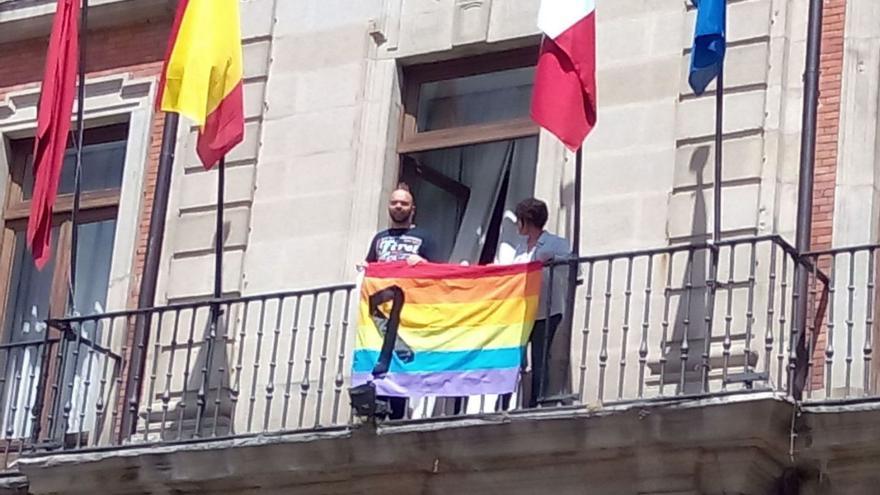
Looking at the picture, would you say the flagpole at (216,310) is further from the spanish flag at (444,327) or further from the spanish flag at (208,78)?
the spanish flag at (444,327)

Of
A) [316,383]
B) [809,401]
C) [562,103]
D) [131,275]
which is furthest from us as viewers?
[131,275]

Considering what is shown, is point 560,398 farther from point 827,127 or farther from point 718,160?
point 827,127

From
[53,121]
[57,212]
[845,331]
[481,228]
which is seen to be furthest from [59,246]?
[845,331]

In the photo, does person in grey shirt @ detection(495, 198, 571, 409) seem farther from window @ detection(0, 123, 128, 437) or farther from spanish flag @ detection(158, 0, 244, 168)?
window @ detection(0, 123, 128, 437)

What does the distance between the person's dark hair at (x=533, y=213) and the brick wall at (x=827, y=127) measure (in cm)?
142

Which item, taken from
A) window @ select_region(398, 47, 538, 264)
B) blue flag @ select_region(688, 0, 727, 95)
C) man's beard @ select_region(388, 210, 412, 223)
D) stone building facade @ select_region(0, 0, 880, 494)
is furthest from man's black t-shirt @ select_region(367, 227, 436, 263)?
blue flag @ select_region(688, 0, 727, 95)

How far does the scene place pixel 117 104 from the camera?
54.0 feet

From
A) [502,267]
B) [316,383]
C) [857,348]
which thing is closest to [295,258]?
[316,383]

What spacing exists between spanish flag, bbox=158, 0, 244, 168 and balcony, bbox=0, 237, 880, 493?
38.2 inches

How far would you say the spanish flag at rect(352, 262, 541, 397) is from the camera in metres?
13.1

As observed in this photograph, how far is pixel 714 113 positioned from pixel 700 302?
3.73 ft

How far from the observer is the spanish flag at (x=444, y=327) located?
43.1ft

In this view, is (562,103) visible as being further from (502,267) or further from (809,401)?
(809,401)

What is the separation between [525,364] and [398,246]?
1.12m
